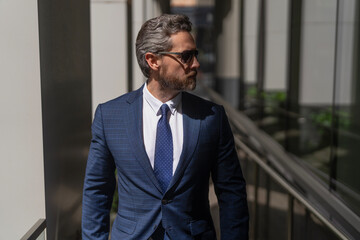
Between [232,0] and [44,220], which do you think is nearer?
[44,220]

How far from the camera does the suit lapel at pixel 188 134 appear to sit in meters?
2.13

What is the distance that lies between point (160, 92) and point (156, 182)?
425 millimetres

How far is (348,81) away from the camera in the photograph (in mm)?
5371

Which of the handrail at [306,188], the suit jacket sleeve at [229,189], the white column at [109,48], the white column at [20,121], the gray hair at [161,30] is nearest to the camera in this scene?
the gray hair at [161,30]

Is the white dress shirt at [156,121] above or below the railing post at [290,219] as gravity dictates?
above

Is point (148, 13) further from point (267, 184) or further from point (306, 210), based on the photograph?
point (306, 210)

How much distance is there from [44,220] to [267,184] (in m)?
2.31

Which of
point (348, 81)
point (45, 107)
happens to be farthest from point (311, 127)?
point (45, 107)

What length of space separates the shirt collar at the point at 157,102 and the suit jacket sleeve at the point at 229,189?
0.72 feet

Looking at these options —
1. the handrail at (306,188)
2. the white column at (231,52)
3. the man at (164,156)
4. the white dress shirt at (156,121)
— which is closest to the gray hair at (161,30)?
the man at (164,156)

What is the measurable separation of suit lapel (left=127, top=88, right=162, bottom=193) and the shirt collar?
0.03 m

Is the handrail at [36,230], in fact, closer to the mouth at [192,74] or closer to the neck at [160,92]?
the neck at [160,92]

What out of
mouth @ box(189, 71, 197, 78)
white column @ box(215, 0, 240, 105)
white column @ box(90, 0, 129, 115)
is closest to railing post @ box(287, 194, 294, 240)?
mouth @ box(189, 71, 197, 78)

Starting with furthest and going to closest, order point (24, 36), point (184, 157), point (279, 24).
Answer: point (279, 24) → point (24, 36) → point (184, 157)
